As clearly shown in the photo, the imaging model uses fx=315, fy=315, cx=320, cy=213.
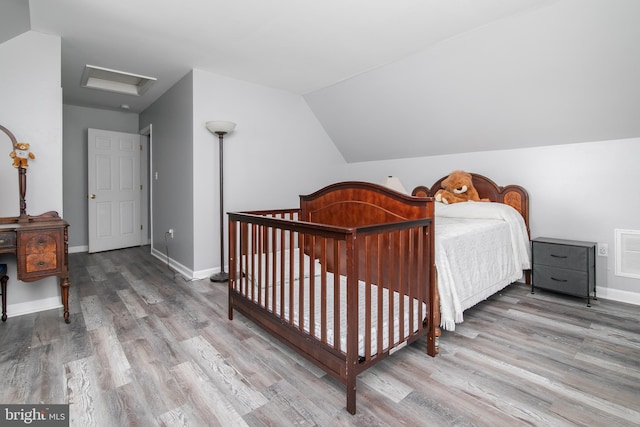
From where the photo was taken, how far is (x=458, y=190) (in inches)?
137

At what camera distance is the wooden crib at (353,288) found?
1431 millimetres

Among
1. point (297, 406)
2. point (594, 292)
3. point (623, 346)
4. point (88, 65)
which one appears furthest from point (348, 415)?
point (88, 65)

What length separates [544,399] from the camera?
58.3 inches

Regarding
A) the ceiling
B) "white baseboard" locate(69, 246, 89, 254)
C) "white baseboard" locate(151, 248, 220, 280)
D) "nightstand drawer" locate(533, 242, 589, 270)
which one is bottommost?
"white baseboard" locate(151, 248, 220, 280)

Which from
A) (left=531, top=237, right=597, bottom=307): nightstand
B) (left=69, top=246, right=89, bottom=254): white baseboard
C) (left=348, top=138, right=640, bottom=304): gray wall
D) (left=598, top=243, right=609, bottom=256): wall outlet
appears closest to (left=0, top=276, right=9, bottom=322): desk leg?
(left=69, top=246, right=89, bottom=254): white baseboard

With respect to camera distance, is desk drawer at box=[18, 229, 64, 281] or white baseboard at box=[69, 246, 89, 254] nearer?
desk drawer at box=[18, 229, 64, 281]

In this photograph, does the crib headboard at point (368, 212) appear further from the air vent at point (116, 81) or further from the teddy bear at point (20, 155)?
the air vent at point (116, 81)

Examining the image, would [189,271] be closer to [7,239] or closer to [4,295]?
[4,295]

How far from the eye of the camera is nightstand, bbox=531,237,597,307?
261 centimetres

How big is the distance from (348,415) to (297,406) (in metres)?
0.23

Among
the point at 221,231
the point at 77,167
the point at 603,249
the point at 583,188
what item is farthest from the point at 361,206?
the point at 77,167

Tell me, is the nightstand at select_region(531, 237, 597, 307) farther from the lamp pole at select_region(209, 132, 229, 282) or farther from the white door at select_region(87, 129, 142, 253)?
the white door at select_region(87, 129, 142, 253)

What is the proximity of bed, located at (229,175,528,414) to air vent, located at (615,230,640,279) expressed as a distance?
2.00 metres

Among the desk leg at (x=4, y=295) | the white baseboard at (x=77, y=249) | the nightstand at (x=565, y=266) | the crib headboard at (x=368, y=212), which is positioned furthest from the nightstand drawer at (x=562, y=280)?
the white baseboard at (x=77, y=249)
